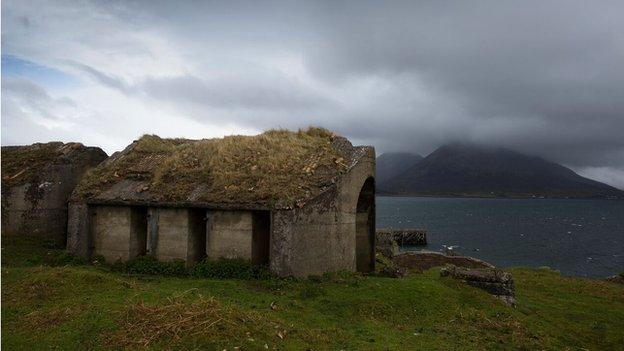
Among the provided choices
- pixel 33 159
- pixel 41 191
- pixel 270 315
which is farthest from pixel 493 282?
pixel 33 159

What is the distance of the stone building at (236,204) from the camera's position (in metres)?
14.2

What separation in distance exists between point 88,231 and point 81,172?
4.26m

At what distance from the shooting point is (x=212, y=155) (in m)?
17.2

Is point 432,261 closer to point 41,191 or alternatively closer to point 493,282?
point 493,282

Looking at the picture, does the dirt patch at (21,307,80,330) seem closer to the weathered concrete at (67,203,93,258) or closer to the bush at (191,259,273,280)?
the bush at (191,259,273,280)

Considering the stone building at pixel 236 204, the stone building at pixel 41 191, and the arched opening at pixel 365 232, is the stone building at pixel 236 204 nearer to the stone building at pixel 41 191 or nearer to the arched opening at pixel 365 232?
the arched opening at pixel 365 232

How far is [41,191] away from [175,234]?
22.8ft

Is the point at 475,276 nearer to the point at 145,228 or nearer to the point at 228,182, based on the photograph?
the point at 228,182

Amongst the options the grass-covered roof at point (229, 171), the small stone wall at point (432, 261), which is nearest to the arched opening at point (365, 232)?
the grass-covered roof at point (229, 171)

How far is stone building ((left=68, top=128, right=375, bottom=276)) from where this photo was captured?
1420 centimetres

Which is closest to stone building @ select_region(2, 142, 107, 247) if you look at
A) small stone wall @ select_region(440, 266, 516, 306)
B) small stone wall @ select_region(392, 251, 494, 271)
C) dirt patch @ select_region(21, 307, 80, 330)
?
dirt patch @ select_region(21, 307, 80, 330)

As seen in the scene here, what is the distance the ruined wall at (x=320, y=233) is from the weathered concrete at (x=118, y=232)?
17.9ft

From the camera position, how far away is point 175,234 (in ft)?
49.9

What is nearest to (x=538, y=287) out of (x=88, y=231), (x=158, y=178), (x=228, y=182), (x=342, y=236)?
(x=342, y=236)
